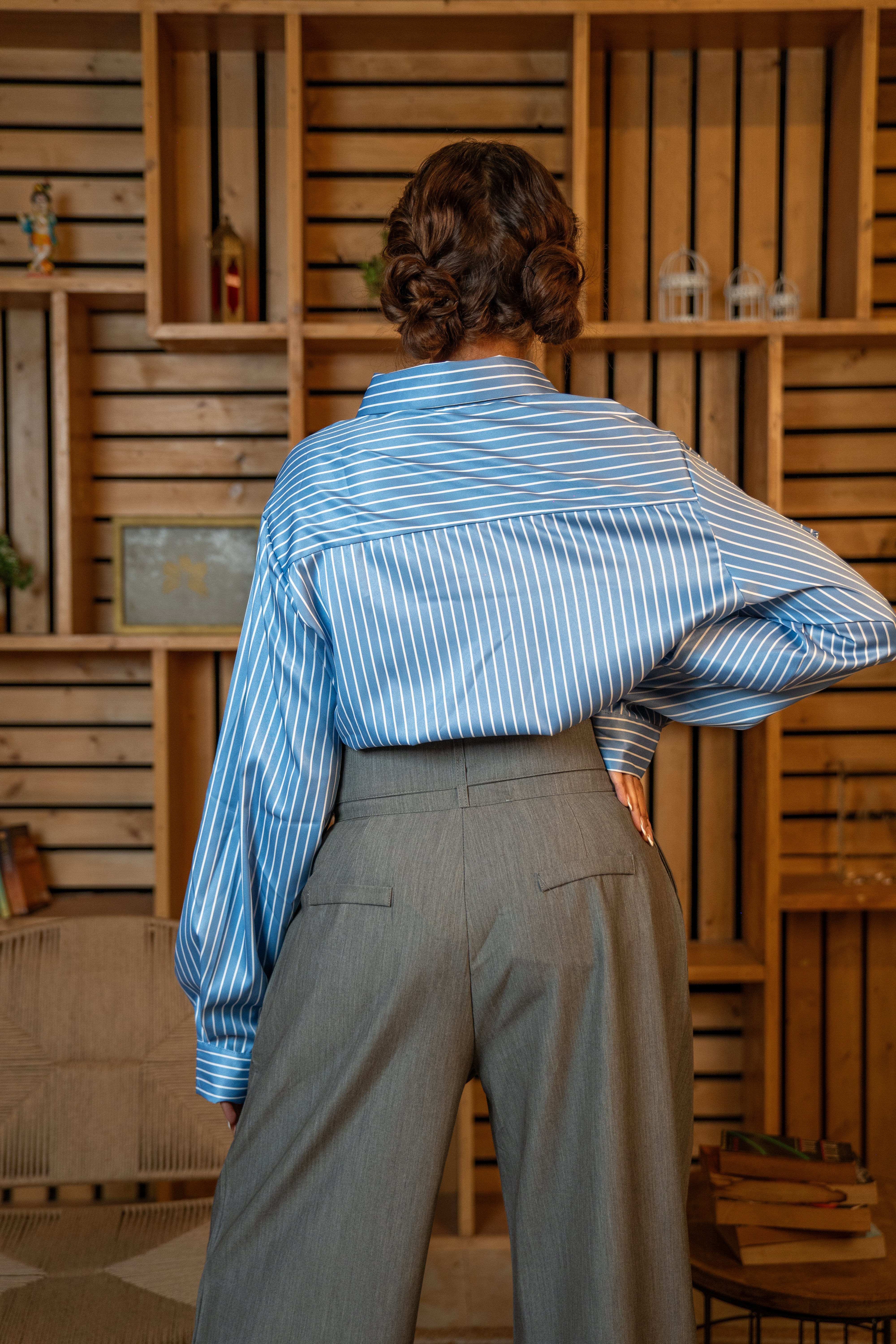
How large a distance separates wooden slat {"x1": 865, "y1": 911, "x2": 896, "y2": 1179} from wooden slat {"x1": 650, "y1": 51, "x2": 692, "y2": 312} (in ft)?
4.84

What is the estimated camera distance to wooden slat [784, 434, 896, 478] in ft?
9.55

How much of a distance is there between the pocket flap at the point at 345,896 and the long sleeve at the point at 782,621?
382 mm

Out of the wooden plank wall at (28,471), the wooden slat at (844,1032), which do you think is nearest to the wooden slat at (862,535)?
the wooden slat at (844,1032)

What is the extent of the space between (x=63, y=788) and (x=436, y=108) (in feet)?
6.89

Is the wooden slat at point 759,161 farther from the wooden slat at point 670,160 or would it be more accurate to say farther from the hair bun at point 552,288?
the hair bun at point 552,288

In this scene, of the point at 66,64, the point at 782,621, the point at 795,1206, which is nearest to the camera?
the point at 782,621

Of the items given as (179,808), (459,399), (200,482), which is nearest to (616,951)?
(459,399)

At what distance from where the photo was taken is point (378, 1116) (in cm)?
102

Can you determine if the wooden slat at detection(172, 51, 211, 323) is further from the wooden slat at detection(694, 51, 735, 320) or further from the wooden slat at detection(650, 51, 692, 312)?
the wooden slat at detection(694, 51, 735, 320)

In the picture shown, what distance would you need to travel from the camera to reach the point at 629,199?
289 centimetres

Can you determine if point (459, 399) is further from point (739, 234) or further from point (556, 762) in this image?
point (739, 234)

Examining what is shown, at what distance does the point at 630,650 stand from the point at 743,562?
16 centimetres

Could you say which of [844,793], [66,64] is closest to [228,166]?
[66,64]

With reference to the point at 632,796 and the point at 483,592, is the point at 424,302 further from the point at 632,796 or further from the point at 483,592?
the point at 632,796
